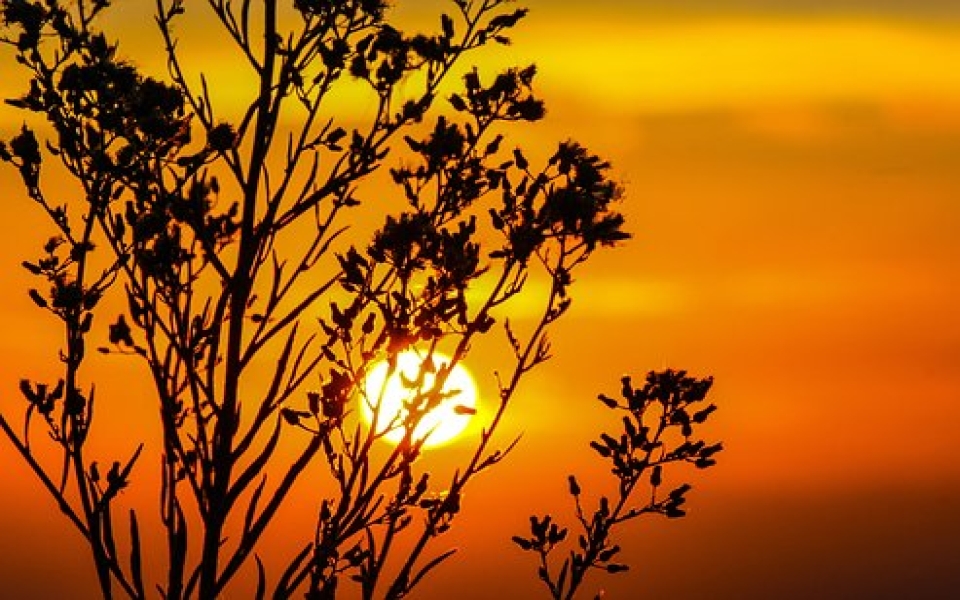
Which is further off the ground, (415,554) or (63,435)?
(63,435)

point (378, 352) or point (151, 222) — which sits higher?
point (151, 222)

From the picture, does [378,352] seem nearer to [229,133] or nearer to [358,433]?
[358,433]

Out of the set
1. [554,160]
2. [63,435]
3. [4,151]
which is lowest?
[63,435]

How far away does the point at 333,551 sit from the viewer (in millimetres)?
13539

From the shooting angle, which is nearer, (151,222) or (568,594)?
(151,222)

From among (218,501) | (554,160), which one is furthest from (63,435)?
(554,160)

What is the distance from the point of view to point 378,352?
43.6ft

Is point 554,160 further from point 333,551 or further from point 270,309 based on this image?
point 333,551

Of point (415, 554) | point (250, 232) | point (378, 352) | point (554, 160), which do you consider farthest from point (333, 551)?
point (554, 160)

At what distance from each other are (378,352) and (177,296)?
1467 millimetres

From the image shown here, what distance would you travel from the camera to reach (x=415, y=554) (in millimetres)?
13328

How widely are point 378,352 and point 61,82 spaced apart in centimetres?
293

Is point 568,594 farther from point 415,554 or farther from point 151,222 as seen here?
point 151,222

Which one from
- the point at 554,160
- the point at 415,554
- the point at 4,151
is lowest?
the point at 415,554
